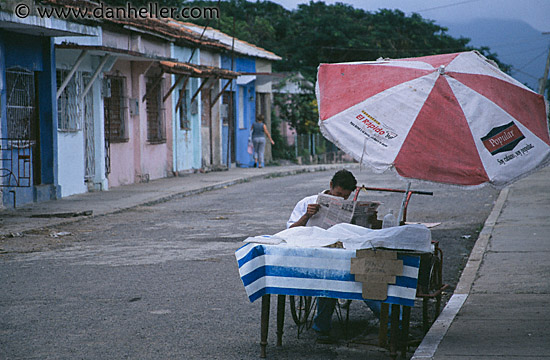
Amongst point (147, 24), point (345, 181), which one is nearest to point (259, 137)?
point (147, 24)

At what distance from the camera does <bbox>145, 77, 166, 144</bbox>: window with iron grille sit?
895 inches

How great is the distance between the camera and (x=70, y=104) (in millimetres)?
18031

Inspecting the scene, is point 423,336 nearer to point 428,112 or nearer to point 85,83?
point 428,112

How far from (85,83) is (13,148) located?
394cm

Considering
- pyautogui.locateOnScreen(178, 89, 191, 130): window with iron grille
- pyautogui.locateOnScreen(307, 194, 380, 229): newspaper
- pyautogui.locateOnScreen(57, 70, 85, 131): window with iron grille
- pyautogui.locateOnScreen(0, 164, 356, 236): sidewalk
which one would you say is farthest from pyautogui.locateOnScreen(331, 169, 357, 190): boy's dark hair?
pyautogui.locateOnScreen(178, 89, 191, 130): window with iron grille

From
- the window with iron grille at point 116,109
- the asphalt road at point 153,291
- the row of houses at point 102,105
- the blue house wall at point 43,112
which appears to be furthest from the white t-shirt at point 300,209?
the window with iron grille at point 116,109

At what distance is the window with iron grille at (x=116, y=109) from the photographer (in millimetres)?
19875

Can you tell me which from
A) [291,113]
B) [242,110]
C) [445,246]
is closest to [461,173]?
[445,246]

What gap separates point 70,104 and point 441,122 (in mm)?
13720

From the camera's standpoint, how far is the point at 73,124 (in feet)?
59.4

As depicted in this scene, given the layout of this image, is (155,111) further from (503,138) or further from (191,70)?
(503,138)

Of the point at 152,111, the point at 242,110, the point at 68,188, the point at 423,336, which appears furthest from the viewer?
the point at 242,110

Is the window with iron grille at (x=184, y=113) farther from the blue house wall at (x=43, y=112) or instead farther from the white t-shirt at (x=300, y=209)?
the white t-shirt at (x=300, y=209)

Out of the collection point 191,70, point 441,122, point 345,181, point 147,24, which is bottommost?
point 345,181
